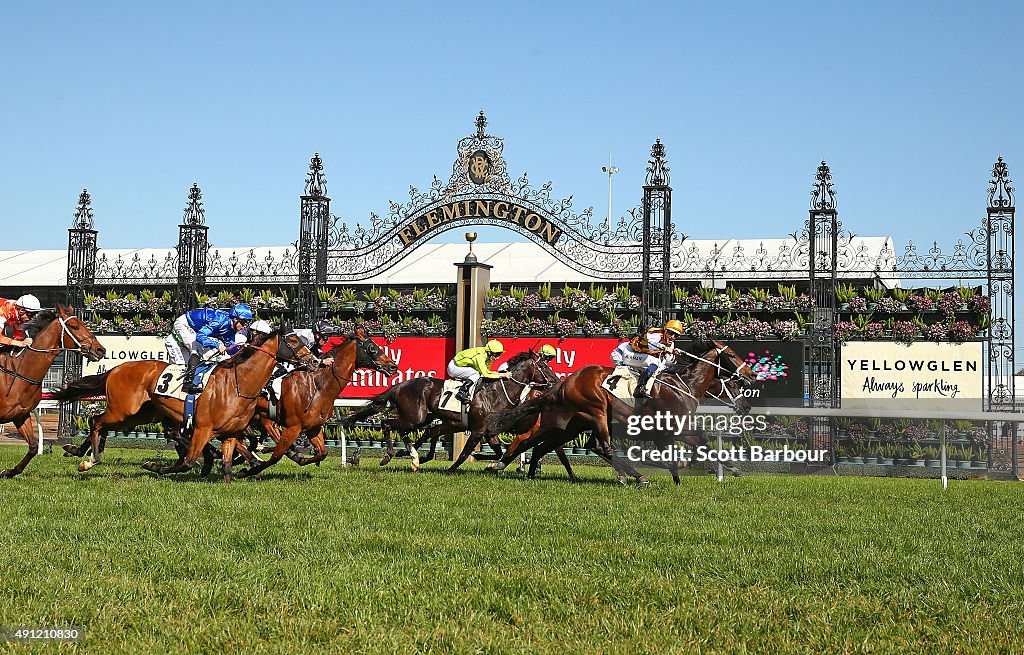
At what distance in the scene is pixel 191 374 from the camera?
38.0 ft

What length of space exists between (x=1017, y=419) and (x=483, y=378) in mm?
6396

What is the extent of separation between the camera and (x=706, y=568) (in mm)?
6078

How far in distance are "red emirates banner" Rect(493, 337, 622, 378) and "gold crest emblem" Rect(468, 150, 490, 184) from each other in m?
2.53

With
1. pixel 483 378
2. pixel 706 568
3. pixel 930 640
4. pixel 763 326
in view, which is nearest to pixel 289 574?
pixel 706 568

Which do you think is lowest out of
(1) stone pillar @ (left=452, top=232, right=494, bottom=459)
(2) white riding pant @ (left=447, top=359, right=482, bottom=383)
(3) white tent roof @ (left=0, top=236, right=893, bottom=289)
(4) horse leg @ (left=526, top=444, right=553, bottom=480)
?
(4) horse leg @ (left=526, top=444, right=553, bottom=480)

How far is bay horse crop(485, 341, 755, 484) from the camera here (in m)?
12.0

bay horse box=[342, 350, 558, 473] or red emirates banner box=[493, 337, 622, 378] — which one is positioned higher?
red emirates banner box=[493, 337, 622, 378]

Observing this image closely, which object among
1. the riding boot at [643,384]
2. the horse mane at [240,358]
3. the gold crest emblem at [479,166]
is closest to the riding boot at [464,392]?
the riding boot at [643,384]

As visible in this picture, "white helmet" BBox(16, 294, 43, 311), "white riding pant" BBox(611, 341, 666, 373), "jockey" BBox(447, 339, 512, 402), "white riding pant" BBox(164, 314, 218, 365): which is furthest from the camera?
"jockey" BBox(447, 339, 512, 402)

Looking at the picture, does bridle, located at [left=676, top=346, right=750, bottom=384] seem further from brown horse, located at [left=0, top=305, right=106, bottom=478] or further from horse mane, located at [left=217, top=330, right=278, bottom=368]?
brown horse, located at [left=0, top=305, right=106, bottom=478]

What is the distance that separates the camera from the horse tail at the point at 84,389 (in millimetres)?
13469

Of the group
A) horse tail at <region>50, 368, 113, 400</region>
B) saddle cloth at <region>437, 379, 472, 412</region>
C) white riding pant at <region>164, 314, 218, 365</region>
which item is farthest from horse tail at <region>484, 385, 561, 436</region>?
horse tail at <region>50, 368, 113, 400</region>

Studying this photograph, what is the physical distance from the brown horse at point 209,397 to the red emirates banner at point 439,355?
5.04 m

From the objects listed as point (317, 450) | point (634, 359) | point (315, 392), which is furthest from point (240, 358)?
point (634, 359)
